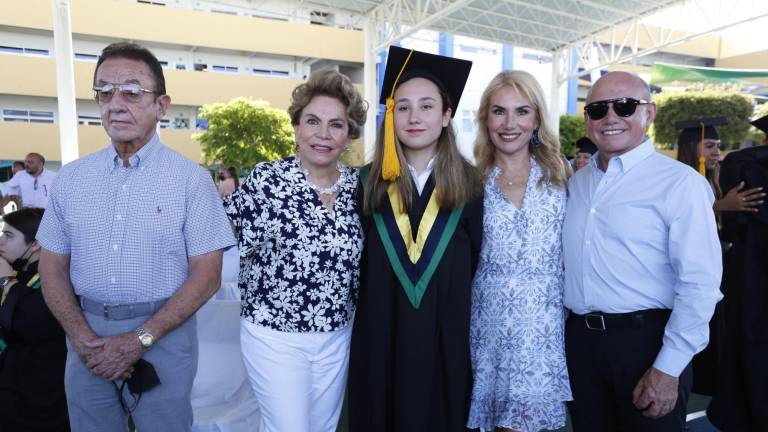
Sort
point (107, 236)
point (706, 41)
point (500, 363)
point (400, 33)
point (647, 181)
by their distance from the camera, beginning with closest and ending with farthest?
point (107, 236) < point (647, 181) < point (500, 363) < point (400, 33) < point (706, 41)

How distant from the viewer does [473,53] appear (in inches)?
1096

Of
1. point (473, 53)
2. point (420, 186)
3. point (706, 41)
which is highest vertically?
point (706, 41)

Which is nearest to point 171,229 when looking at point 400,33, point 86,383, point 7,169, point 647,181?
point 86,383

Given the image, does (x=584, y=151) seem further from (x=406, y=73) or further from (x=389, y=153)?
(x=389, y=153)

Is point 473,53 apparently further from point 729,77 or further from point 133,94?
point 133,94

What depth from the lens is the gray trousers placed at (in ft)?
5.99

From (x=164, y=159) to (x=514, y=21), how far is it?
1400cm

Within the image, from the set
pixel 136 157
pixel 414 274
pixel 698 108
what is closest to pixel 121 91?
pixel 136 157

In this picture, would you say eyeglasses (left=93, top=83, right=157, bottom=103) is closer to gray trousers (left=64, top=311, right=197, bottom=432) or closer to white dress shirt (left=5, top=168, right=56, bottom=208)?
gray trousers (left=64, top=311, right=197, bottom=432)

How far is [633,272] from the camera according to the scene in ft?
6.33

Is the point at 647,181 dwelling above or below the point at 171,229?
above

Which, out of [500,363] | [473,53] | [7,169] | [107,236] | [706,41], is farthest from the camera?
[706,41]

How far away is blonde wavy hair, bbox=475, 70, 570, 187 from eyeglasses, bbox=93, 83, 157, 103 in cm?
139

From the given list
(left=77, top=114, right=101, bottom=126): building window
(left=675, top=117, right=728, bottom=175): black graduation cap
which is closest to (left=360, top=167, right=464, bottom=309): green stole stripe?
(left=675, top=117, right=728, bottom=175): black graduation cap
